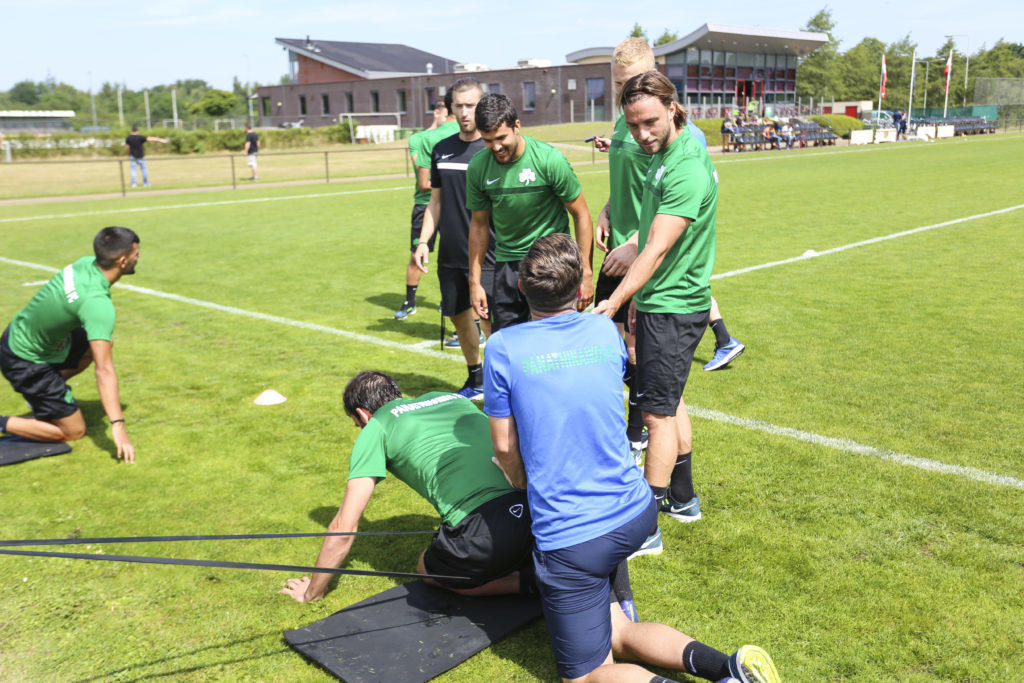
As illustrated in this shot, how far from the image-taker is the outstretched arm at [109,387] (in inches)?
Result: 197

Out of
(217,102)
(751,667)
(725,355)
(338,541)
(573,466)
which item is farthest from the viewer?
(217,102)

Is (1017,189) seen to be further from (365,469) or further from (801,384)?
(365,469)

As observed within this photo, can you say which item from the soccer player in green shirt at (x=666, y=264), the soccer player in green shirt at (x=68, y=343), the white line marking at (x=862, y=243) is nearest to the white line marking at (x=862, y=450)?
the soccer player in green shirt at (x=666, y=264)

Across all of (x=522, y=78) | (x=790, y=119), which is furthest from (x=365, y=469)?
(x=522, y=78)

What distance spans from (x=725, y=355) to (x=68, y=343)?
508 cm

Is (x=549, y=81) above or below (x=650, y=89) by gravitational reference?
above

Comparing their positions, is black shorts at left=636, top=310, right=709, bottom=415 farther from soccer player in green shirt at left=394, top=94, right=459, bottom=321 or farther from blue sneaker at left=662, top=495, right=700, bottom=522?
soccer player in green shirt at left=394, top=94, right=459, bottom=321

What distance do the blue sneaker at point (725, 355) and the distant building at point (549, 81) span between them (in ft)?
171

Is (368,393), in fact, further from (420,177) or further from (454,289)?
(420,177)

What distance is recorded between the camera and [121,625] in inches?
143

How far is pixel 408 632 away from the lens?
11.4ft

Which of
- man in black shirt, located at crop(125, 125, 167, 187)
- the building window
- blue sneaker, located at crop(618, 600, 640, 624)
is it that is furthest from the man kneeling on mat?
the building window

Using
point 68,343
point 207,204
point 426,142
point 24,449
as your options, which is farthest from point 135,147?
point 24,449

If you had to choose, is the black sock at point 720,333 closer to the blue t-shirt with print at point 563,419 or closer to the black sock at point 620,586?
the black sock at point 620,586
